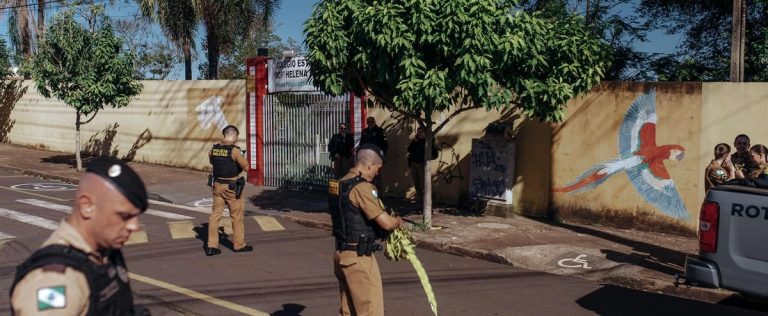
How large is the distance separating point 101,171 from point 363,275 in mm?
2815

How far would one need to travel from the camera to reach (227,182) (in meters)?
9.42

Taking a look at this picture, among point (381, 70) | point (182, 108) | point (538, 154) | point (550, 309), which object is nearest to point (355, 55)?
point (381, 70)

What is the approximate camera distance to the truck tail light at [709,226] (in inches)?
229

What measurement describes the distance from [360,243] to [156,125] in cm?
1708

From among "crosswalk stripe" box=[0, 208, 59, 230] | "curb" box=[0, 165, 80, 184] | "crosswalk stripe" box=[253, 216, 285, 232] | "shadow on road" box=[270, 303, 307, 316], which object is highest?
→ "curb" box=[0, 165, 80, 184]

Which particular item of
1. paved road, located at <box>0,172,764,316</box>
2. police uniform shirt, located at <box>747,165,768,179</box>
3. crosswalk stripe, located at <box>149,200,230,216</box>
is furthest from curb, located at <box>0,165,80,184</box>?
police uniform shirt, located at <box>747,165,768,179</box>

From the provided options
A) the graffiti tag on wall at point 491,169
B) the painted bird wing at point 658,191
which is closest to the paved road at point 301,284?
the graffiti tag on wall at point 491,169

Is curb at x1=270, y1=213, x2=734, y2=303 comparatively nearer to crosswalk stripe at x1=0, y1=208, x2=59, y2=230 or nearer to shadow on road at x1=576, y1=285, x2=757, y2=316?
shadow on road at x1=576, y1=285, x2=757, y2=316

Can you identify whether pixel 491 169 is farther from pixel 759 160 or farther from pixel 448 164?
pixel 759 160

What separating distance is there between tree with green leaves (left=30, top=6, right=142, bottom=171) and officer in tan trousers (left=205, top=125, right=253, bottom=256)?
31.9 ft

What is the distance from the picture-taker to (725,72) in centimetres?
1539

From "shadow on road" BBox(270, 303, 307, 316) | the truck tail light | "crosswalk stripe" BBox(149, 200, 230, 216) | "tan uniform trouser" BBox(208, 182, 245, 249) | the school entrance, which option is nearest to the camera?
the truck tail light

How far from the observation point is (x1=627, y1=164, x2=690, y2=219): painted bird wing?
36.0ft

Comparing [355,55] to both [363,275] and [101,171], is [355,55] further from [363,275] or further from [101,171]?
[101,171]
